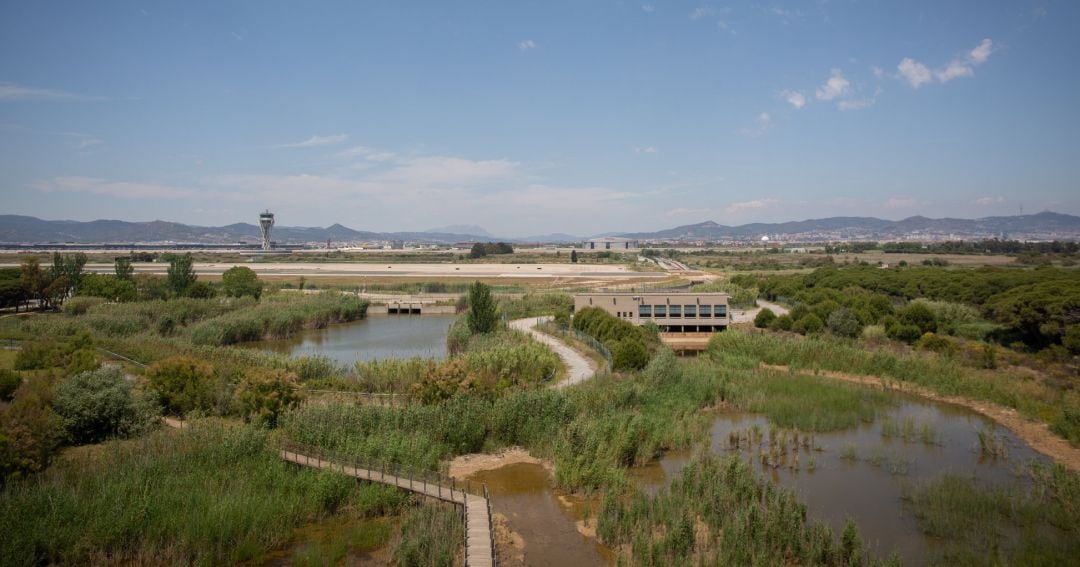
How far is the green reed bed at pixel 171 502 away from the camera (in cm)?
1202

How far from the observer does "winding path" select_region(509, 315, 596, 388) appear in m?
26.7

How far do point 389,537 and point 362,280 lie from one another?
234 feet

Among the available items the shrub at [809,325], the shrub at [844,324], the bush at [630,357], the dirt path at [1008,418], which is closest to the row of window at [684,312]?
the shrub at [809,325]

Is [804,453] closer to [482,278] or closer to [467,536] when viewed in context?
[467,536]

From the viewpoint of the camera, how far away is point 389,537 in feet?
45.0

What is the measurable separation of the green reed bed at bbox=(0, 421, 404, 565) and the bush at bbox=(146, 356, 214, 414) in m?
3.86

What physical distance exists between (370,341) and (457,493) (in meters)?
29.4

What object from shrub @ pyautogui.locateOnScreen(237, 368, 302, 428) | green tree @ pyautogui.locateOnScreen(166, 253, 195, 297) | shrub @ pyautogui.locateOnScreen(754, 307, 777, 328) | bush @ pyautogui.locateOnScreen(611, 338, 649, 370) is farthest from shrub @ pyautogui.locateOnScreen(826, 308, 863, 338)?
green tree @ pyautogui.locateOnScreen(166, 253, 195, 297)

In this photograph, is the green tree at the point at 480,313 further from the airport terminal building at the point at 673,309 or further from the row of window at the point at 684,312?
the row of window at the point at 684,312

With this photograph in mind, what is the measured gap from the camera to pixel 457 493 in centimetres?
1490

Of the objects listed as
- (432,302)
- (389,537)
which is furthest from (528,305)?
(389,537)

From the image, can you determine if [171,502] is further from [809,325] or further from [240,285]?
[240,285]

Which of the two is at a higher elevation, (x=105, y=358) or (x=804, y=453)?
(x=105, y=358)

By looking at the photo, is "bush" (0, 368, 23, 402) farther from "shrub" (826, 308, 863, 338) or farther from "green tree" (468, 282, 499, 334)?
"shrub" (826, 308, 863, 338)
